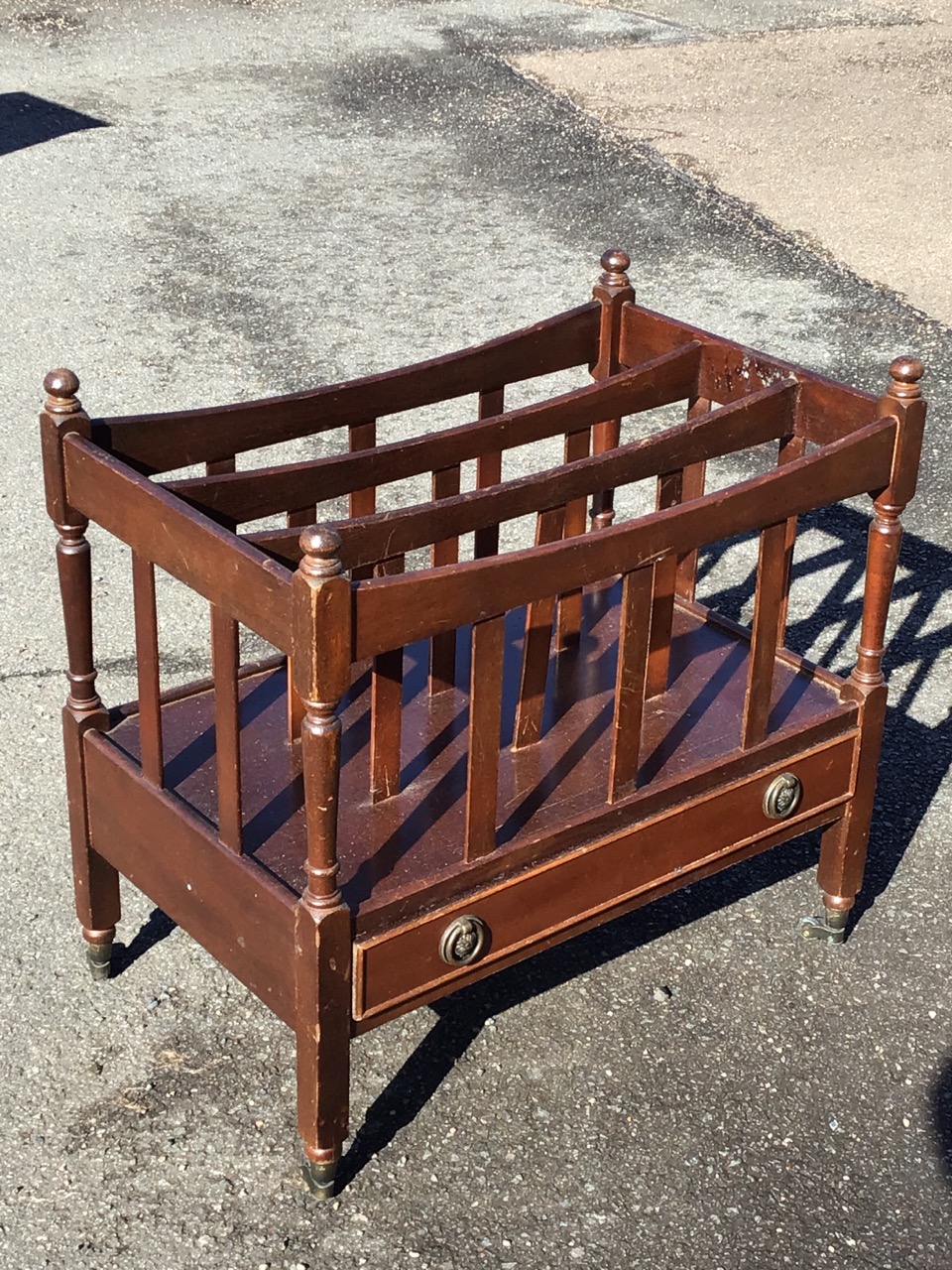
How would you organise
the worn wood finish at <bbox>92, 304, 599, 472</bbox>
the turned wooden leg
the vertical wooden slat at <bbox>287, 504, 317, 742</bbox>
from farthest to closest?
the vertical wooden slat at <bbox>287, 504, 317, 742</bbox> → the worn wood finish at <bbox>92, 304, 599, 472</bbox> → the turned wooden leg

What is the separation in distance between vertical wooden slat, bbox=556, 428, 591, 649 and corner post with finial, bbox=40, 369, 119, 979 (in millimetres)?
982

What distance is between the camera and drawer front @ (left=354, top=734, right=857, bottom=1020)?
107 inches

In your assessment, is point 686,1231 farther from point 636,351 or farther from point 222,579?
point 636,351

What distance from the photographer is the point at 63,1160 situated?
293 centimetres

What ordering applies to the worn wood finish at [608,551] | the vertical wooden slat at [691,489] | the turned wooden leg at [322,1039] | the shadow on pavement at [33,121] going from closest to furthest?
the worn wood finish at [608,551], the turned wooden leg at [322,1039], the vertical wooden slat at [691,489], the shadow on pavement at [33,121]

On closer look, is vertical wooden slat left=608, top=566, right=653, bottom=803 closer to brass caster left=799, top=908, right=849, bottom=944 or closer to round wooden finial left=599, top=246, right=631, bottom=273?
brass caster left=799, top=908, right=849, bottom=944

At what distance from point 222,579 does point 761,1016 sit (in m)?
1.47

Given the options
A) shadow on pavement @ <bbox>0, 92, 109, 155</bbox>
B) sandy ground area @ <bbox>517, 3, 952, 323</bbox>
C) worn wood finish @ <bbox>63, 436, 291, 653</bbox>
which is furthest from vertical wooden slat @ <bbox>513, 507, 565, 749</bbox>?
shadow on pavement @ <bbox>0, 92, 109, 155</bbox>

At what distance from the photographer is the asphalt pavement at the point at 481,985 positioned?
2.84 meters

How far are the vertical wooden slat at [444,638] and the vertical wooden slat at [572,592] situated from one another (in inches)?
11.0

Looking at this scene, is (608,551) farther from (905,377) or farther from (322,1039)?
(322,1039)

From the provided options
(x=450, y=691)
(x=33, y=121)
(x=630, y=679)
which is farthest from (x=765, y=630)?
(x=33, y=121)

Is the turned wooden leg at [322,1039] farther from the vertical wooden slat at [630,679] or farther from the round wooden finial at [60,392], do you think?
the round wooden finial at [60,392]

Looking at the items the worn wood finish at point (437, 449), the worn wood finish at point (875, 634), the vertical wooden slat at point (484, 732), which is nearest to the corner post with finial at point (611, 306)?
the worn wood finish at point (437, 449)
